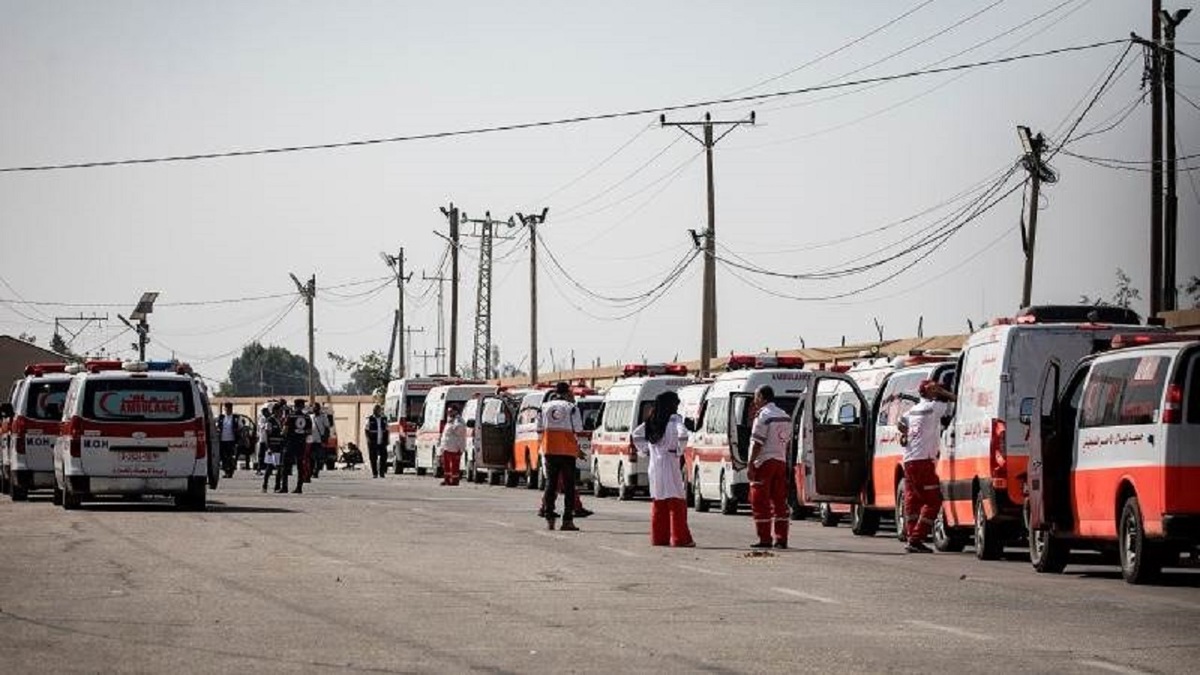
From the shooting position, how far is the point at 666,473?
28.0 meters

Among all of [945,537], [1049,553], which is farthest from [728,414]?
[1049,553]

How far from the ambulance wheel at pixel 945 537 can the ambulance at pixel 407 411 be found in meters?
44.8

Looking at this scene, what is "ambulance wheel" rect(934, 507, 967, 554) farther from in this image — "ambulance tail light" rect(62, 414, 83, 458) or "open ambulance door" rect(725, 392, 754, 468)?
"ambulance tail light" rect(62, 414, 83, 458)

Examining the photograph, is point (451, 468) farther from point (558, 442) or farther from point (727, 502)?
point (558, 442)

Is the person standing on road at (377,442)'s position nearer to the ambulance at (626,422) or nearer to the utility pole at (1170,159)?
the ambulance at (626,422)

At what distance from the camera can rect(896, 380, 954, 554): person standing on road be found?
27625 millimetres

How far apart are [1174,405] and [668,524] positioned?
8.56 metres

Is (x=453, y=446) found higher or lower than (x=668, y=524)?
higher

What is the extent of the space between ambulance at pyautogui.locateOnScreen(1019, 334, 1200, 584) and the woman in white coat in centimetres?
462

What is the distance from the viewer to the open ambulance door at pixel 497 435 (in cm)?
5800

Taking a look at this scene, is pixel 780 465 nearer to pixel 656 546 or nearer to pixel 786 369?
pixel 656 546

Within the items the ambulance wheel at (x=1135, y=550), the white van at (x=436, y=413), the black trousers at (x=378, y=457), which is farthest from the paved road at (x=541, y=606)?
the black trousers at (x=378, y=457)

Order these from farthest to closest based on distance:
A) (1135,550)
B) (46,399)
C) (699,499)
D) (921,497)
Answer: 1. (699,499)
2. (46,399)
3. (921,497)
4. (1135,550)

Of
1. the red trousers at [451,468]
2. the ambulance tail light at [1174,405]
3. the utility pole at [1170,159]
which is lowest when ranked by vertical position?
the red trousers at [451,468]
